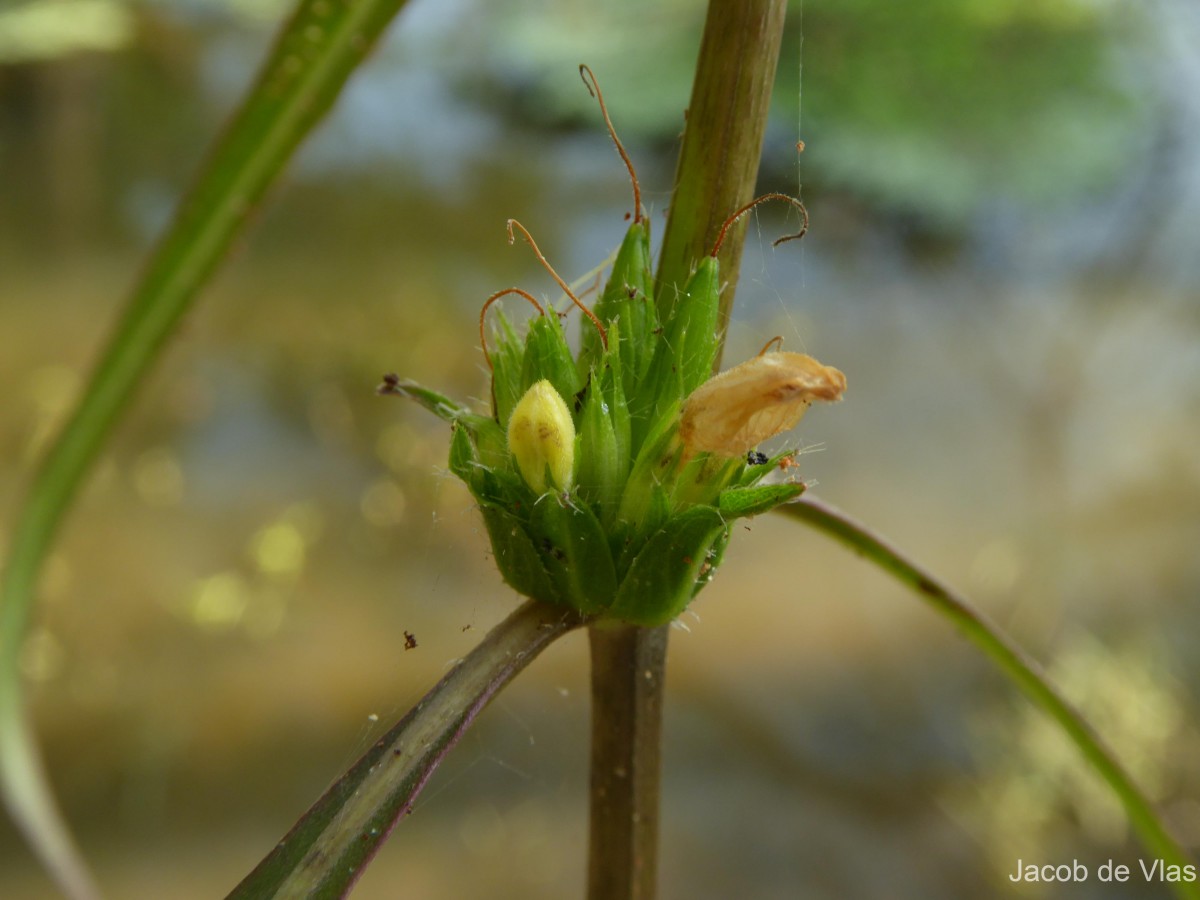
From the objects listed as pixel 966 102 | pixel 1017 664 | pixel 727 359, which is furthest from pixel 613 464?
pixel 966 102

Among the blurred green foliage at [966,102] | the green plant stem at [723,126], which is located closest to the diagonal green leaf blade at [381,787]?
the green plant stem at [723,126]

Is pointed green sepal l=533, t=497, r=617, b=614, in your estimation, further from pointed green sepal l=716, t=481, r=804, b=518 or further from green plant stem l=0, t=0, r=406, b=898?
green plant stem l=0, t=0, r=406, b=898

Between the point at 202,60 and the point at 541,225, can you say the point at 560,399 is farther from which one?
the point at 202,60

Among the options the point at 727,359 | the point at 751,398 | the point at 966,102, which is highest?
the point at 966,102

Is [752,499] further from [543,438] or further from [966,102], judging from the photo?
[966,102]

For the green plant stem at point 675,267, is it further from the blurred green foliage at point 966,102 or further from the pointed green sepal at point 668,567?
the blurred green foliage at point 966,102

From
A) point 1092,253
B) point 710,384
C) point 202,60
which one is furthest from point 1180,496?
point 202,60
